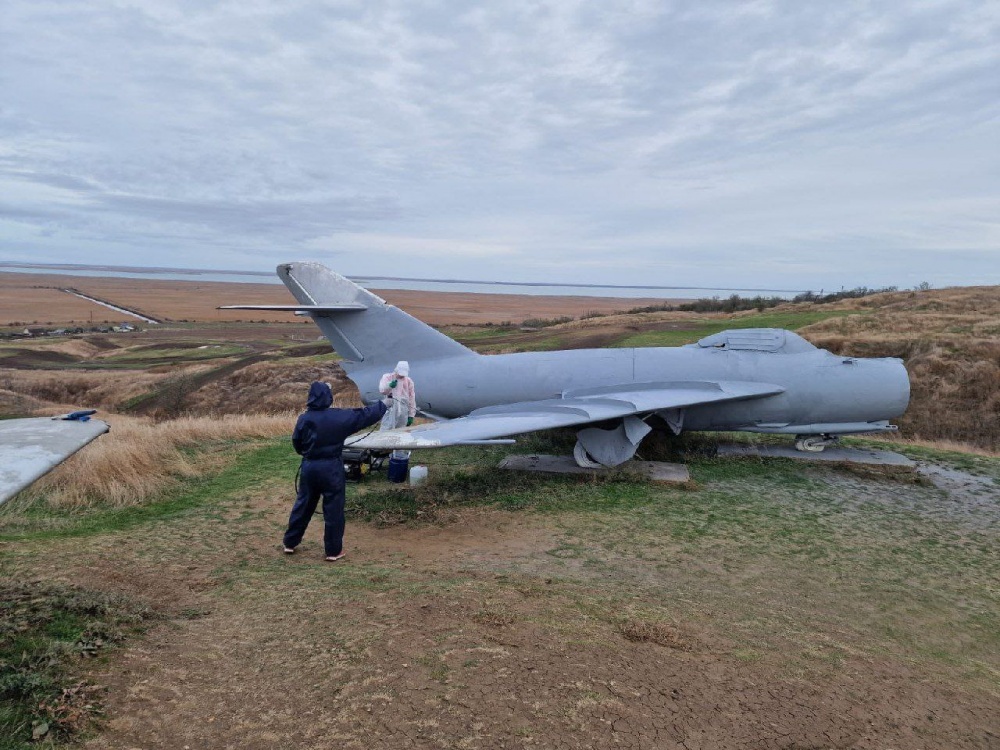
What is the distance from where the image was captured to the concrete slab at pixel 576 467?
978 centimetres

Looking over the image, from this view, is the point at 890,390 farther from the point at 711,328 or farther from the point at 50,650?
the point at 711,328

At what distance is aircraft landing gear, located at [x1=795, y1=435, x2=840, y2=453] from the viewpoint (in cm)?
1135

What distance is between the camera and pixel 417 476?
970cm

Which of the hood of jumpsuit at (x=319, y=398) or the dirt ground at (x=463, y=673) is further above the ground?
the hood of jumpsuit at (x=319, y=398)

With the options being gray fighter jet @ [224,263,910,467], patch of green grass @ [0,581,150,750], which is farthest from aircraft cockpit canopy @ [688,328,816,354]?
patch of green grass @ [0,581,150,750]

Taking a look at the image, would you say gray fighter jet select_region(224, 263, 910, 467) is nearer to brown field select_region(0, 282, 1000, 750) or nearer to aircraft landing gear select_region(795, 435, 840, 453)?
aircraft landing gear select_region(795, 435, 840, 453)

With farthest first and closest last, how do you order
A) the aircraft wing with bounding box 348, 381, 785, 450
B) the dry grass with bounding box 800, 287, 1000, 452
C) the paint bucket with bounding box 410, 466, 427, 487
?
the dry grass with bounding box 800, 287, 1000, 452 < the paint bucket with bounding box 410, 466, 427, 487 < the aircraft wing with bounding box 348, 381, 785, 450

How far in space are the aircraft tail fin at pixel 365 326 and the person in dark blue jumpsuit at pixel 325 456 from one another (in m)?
5.20

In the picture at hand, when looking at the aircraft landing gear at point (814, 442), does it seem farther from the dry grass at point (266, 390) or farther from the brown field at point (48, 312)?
the brown field at point (48, 312)

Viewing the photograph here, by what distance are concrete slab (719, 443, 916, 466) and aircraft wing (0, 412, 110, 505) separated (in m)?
10.4

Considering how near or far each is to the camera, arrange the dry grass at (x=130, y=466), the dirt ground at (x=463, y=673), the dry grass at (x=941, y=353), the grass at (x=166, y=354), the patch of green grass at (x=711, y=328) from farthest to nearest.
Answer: the grass at (x=166, y=354) < the patch of green grass at (x=711, y=328) < the dry grass at (x=941, y=353) < the dry grass at (x=130, y=466) < the dirt ground at (x=463, y=673)

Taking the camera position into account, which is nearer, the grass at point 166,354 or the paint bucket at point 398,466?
the paint bucket at point 398,466

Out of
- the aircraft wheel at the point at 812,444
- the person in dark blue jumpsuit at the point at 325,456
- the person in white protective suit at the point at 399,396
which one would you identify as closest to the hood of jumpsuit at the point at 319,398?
the person in dark blue jumpsuit at the point at 325,456

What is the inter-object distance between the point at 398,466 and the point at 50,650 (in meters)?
6.16
